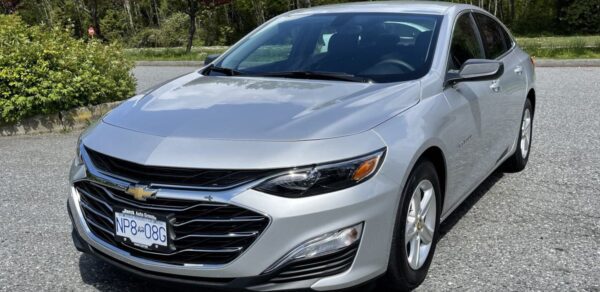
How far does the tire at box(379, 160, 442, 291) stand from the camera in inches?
115

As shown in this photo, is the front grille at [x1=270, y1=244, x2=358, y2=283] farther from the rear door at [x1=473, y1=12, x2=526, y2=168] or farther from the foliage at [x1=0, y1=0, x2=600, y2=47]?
the foliage at [x1=0, y1=0, x2=600, y2=47]

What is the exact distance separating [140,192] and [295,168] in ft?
2.36

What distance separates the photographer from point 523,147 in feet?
18.3

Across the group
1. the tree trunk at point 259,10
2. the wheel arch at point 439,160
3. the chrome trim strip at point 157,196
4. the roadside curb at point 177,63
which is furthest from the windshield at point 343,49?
the tree trunk at point 259,10

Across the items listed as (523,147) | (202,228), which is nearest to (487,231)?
(523,147)

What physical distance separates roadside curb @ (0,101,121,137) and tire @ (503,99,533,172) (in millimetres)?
5163

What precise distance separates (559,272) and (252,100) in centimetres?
204

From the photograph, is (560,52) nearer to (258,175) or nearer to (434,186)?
(434,186)

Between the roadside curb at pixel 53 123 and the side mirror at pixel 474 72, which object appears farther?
the roadside curb at pixel 53 123

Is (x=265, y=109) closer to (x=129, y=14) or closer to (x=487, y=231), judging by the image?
(x=487, y=231)

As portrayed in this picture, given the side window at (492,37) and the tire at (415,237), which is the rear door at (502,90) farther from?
the tire at (415,237)

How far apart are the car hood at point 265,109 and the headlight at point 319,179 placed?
0.17 metres

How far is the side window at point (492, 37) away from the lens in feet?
15.4

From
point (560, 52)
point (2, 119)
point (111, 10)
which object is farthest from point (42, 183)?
point (111, 10)
